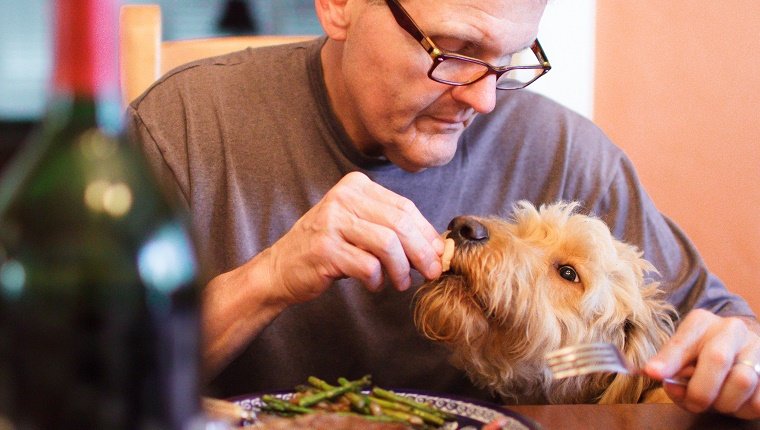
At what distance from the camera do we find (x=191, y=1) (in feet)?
14.9

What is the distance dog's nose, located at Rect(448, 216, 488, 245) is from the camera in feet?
4.65

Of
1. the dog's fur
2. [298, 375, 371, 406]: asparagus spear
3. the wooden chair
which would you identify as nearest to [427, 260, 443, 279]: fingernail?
the dog's fur

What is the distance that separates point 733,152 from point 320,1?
1.31 meters

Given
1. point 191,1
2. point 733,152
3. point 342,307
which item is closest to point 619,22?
point 733,152

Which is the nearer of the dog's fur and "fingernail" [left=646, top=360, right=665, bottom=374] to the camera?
"fingernail" [left=646, top=360, right=665, bottom=374]

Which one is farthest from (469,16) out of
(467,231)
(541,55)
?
(467,231)

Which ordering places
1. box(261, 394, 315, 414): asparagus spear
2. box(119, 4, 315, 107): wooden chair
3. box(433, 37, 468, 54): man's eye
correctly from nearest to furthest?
box(261, 394, 315, 414): asparagus spear
box(433, 37, 468, 54): man's eye
box(119, 4, 315, 107): wooden chair

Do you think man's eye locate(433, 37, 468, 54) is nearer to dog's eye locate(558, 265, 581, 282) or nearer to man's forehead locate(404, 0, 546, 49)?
man's forehead locate(404, 0, 546, 49)

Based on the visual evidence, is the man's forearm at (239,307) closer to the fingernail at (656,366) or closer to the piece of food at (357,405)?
the piece of food at (357,405)

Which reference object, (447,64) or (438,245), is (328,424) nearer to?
(438,245)

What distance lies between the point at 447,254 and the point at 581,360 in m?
0.38

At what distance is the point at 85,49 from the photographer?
0.41m

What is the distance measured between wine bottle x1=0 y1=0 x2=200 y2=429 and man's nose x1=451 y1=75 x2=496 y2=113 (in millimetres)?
1011

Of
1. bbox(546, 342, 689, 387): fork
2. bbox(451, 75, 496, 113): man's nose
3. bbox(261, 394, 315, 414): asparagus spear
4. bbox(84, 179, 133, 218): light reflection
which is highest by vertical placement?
bbox(84, 179, 133, 218): light reflection
